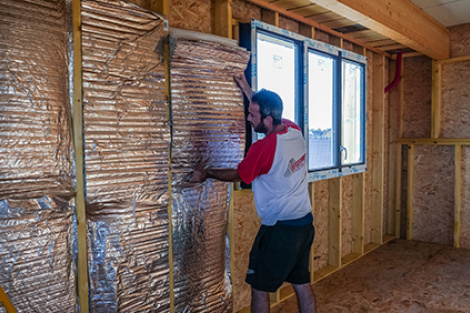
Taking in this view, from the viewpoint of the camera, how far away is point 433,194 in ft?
13.9

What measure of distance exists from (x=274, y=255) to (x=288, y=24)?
185 cm

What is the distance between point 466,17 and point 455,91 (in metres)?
0.79

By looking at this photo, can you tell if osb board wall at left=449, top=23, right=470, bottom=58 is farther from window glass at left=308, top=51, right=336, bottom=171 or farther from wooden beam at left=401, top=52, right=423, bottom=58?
window glass at left=308, top=51, right=336, bottom=171

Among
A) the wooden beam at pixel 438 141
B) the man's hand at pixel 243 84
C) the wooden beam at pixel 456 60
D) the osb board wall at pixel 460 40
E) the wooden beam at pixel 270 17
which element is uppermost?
the osb board wall at pixel 460 40

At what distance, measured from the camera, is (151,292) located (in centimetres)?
184

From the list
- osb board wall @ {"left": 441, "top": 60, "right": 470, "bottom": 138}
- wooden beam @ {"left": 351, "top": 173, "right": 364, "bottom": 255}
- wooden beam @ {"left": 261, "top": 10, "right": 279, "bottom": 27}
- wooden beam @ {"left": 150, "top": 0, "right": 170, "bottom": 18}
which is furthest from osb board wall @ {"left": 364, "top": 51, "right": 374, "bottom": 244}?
wooden beam @ {"left": 150, "top": 0, "right": 170, "bottom": 18}

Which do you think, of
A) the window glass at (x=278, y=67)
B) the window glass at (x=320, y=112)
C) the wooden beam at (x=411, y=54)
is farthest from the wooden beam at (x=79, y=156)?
the wooden beam at (x=411, y=54)

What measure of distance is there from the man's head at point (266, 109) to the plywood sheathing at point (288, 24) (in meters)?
1.11

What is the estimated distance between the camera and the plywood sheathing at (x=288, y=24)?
2812 millimetres

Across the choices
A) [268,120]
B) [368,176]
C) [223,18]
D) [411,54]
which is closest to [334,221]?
[368,176]

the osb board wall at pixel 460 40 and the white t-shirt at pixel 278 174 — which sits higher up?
the osb board wall at pixel 460 40

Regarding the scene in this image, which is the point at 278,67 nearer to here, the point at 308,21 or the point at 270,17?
the point at 270,17

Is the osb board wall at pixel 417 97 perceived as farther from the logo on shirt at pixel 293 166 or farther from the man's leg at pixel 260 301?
the man's leg at pixel 260 301

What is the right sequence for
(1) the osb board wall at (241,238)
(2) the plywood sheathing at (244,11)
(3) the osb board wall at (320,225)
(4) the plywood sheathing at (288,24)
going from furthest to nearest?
(3) the osb board wall at (320,225), (4) the plywood sheathing at (288,24), (1) the osb board wall at (241,238), (2) the plywood sheathing at (244,11)
